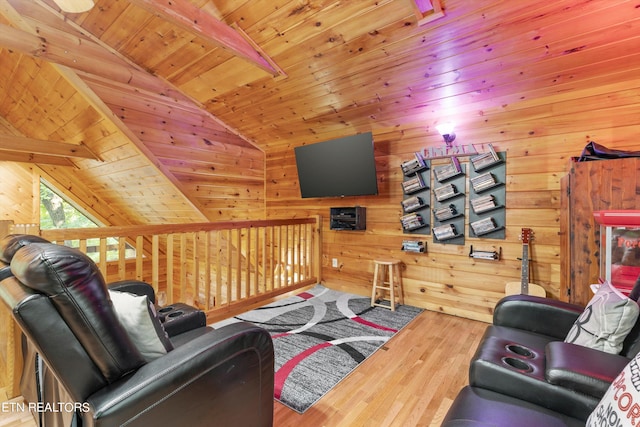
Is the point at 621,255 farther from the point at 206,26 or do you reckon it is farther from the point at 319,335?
the point at 206,26

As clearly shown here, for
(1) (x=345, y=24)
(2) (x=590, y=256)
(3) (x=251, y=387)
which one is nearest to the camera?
(3) (x=251, y=387)

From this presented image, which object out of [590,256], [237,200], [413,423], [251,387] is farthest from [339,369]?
[237,200]

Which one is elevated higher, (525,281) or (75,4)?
(75,4)

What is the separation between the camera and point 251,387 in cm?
132

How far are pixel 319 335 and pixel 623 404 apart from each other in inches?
87.4

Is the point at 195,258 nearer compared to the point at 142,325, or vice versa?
the point at 142,325

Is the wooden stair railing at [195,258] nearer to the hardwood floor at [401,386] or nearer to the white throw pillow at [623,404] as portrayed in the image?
the hardwood floor at [401,386]

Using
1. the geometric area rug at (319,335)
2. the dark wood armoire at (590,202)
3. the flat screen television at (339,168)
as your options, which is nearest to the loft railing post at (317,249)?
the geometric area rug at (319,335)

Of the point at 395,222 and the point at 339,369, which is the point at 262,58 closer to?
the point at 395,222

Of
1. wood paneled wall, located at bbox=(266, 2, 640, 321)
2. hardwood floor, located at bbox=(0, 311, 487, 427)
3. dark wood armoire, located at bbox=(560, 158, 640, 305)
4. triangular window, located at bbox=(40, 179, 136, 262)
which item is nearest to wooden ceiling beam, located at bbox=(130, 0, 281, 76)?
wood paneled wall, located at bbox=(266, 2, 640, 321)

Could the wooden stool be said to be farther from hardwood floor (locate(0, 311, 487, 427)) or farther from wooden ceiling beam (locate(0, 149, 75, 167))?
wooden ceiling beam (locate(0, 149, 75, 167))

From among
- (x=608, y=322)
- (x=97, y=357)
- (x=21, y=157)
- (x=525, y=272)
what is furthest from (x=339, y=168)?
(x=21, y=157)

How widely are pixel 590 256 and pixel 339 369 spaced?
1.93m

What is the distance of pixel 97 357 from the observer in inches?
39.5
